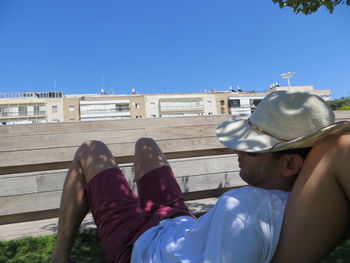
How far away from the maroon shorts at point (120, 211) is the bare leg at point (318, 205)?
750 mm

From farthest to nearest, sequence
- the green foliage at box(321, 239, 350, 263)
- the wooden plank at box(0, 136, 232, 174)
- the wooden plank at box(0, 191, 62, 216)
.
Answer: the wooden plank at box(0, 136, 232, 174) < the wooden plank at box(0, 191, 62, 216) < the green foliage at box(321, 239, 350, 263)

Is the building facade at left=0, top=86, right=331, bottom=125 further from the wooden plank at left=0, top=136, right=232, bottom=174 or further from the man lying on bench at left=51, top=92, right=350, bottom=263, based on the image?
the man lying on bench at left=51, top=92, right=350, bottom=263

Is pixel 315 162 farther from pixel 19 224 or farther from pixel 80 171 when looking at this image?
pixel 19 224

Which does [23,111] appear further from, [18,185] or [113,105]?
[18,185]

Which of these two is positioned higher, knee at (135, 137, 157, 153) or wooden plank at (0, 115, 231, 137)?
wooden plank at (0, 115, 231, 137)

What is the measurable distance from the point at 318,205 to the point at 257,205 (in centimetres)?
21

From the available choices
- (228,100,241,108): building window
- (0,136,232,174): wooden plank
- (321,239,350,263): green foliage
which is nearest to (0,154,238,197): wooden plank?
(0,136,232,174): wooden plank

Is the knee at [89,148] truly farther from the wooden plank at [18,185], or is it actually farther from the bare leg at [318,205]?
the wooden plank at [18,185]

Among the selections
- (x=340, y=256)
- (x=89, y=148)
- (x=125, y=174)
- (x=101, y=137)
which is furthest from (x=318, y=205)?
(x=101, y=137)

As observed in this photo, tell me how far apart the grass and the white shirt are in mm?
1603

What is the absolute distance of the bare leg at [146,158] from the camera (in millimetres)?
1895

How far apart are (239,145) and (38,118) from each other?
7708 cm

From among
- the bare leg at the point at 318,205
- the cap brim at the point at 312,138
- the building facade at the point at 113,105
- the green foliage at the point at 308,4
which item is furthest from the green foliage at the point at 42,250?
the building facade at the point at 113,105

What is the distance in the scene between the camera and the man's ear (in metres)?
1.09
